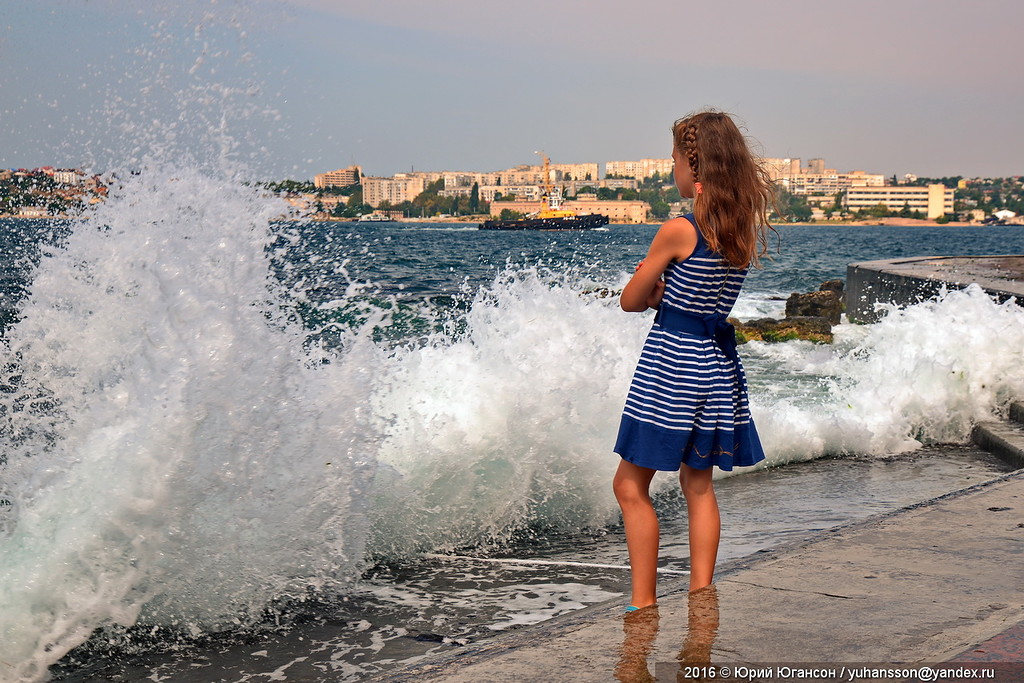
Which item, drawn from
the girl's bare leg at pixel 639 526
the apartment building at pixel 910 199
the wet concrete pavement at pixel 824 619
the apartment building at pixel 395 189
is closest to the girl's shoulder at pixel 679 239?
the girl's bare leg at pixel 639 526

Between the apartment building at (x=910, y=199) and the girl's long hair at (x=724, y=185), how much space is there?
170388 millimetres

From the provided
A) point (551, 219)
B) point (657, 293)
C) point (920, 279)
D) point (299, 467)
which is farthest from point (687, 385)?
point (551, 219)

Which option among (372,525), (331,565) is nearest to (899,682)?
(331,565)

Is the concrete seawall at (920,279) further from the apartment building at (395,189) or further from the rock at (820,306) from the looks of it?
the apartment building at (395,189)

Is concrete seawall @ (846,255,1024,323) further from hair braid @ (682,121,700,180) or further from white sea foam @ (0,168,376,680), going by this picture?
hair braid @ (682,121,700,180)

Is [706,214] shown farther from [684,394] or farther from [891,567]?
[891,567]

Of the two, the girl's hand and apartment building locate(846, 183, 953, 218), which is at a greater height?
apartment building locate(846, 183, 953, 218)

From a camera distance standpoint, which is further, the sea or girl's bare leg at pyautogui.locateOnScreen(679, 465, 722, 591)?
the sea

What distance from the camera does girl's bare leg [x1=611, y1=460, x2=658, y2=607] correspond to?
131 inches

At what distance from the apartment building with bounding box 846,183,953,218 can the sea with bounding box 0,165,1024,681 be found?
6587 inches

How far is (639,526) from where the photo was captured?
335 cm

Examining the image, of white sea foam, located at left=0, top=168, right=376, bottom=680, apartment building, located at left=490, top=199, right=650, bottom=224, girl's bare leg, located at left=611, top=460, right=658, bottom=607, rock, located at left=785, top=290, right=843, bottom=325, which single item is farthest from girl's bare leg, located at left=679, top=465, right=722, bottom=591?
apartment building, located at left=490, top=199, right=650, bottom=224

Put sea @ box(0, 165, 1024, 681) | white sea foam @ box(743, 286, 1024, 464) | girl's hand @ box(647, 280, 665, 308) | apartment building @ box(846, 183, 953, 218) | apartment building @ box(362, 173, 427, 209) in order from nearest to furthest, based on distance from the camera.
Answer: girl's hand @ box(647, 280, 665, 308) < sea @ box(0, 165, 1024, 681) < white sea foam @ box(743, 286, 1024, 464) < apartment building @ box(362, 173, 427, 209) < apartment building @ box(846, 183, 953, 218)

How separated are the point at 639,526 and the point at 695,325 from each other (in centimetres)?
70
